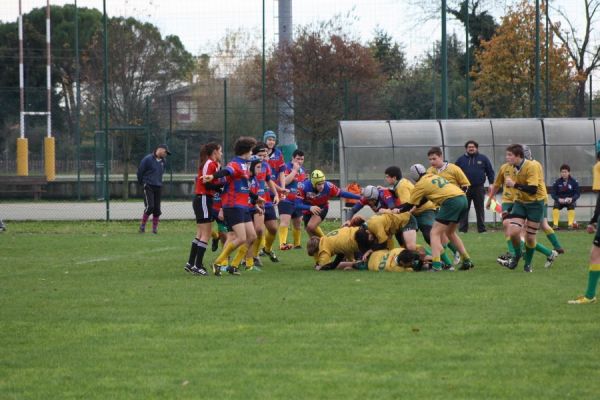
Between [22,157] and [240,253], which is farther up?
[22,157]

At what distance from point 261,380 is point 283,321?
256 centimetres

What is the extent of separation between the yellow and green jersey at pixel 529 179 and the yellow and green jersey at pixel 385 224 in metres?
1.60

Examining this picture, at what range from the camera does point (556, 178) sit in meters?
26.3

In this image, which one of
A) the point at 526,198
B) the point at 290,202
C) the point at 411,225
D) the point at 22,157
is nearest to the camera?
the point at 526,198

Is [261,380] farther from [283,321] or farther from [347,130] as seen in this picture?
[347,130]

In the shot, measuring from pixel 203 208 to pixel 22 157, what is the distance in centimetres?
2526

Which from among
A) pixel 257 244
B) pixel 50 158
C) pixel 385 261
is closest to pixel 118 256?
pixel 257 244

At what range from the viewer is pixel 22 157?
38.2 meters

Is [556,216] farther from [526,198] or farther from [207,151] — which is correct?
[207,151]

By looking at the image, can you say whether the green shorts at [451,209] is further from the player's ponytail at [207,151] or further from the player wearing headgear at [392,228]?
the player's ponytail at [207,151]

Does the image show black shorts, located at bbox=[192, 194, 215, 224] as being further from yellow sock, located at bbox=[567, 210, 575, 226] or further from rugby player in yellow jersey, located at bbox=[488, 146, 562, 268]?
yellow sock, located at bbox=[567, 210, 575, 226]

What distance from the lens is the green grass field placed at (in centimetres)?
714

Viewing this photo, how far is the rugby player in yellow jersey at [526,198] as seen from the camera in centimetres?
1434

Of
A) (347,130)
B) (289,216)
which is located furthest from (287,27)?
(289,216)
